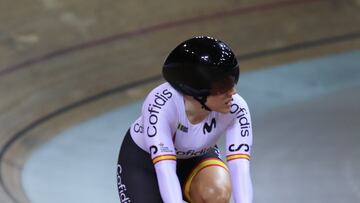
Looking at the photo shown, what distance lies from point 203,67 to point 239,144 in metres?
0.39

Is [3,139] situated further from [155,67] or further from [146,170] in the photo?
[146,170]

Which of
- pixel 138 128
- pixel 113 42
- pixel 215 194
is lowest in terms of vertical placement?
pixel 215 194

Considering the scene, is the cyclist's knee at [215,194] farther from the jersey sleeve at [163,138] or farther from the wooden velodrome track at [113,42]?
the wooden velodrome track at [113,42]

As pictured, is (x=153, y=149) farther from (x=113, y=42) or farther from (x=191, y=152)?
(x=113, y=42)

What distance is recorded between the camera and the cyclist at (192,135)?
8.57 feet

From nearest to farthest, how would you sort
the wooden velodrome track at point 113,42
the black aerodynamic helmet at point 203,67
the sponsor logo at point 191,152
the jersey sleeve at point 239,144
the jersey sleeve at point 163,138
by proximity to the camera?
the black aerodynamic helmet at point 203,67 < the jersey sleeve at point 163,138 < the jersey sleeve at point 239,144 < the sponsor logo at point 191,152 < the wooden velodrome track at point 113,42

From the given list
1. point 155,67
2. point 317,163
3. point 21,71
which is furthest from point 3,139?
point 317,163

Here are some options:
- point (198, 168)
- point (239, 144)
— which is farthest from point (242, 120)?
point (198, 168)

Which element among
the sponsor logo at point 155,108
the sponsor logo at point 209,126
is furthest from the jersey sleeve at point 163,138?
the sponsor logo at point 209,126

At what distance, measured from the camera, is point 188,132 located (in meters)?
2.84

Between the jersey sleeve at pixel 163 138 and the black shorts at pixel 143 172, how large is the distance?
23 cm

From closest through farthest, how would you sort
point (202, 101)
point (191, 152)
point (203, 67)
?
point (203, 67), point (202, 101), point (191, 152)

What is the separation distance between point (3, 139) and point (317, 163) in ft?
6.29

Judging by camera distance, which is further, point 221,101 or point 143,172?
point 143,172
